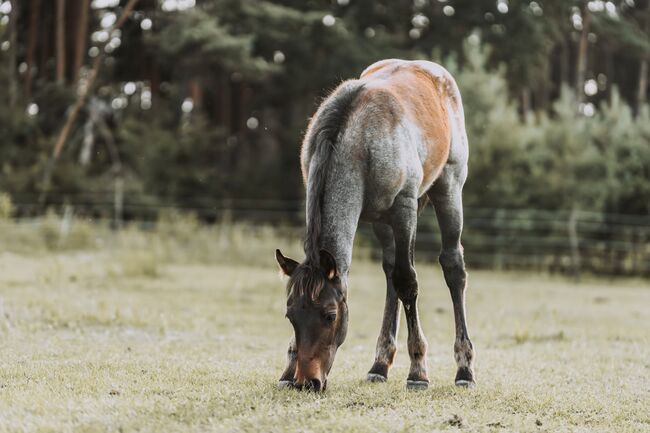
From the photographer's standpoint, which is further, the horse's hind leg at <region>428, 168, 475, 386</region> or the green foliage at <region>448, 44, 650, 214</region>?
the green foliage at <region>448, 44, 650, 214</region>

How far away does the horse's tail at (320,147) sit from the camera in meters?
4.27

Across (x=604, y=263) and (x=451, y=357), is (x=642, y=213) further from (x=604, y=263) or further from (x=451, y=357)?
(x=451, y=357)

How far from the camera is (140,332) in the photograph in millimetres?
7504

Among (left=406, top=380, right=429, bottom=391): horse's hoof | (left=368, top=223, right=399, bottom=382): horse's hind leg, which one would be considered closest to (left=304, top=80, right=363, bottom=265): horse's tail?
(left=368, top=223, right=399, bottom=382): horse's hind leg

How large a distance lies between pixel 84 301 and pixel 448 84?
17.6 feet

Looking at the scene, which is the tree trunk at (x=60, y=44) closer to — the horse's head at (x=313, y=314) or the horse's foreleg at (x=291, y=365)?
the horse's foreleg at (x=291, y=365)

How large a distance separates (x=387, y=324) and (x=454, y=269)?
65 cm

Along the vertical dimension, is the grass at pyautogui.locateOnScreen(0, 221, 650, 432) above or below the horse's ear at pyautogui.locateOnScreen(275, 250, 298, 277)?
below

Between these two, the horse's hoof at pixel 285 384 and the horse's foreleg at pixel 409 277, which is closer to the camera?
the horse's hoof at pixel 285 384

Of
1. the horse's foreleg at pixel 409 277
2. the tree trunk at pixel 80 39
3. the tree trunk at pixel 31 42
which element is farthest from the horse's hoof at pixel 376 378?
the tree trunk at pixel 31 42

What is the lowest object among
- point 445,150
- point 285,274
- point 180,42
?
point 285,274

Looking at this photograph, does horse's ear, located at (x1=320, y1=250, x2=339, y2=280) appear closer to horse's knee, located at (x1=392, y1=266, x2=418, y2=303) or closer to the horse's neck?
the horse's neck

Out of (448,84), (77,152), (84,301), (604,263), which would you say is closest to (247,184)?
(77,152)

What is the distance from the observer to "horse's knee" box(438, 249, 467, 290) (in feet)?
18.2
